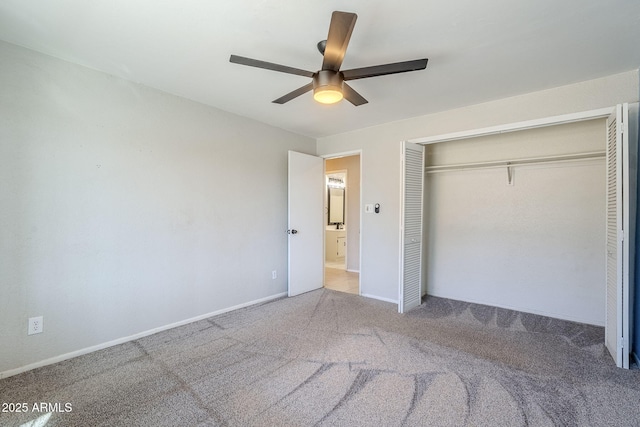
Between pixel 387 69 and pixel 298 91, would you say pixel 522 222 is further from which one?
pixel 298 91

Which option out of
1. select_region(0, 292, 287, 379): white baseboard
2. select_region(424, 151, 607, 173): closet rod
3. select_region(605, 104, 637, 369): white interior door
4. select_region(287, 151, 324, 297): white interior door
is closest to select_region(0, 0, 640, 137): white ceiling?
select_region(605, 104, 637, 369): white interior door

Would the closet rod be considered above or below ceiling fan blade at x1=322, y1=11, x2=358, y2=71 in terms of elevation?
below

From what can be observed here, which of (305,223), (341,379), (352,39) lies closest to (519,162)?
(352,39)

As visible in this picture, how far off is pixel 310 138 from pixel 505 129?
278 centimetres

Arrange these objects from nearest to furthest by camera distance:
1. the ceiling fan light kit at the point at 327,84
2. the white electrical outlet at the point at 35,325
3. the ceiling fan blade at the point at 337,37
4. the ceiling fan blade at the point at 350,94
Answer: the ceiling fan blade at the point at 337,37
the ceiling fan light kit at the point at 327,84
the ceiling fan blade at the point at 350,94
the white electrical outlet at the point at 35,325

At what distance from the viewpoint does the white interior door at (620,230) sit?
7.27ft

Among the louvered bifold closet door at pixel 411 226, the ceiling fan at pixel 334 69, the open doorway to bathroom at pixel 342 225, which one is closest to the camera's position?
the ceiling fan at pixel 334 69

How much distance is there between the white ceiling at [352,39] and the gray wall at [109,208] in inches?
12.5

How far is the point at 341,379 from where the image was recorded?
2133 mm

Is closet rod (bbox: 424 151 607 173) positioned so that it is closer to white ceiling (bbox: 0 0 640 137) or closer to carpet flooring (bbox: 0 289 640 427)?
white ceiling (bbox: 0 0 640 137)

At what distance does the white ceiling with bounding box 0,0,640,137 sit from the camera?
5.76 ft

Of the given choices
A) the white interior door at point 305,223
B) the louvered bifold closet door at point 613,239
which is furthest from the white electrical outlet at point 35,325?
the louvered bifold closet door at point 613,239

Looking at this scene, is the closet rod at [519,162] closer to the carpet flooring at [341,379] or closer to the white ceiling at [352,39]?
the white ceiling at [352,39]

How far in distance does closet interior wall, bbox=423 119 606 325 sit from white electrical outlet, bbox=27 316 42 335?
14.2 ft
